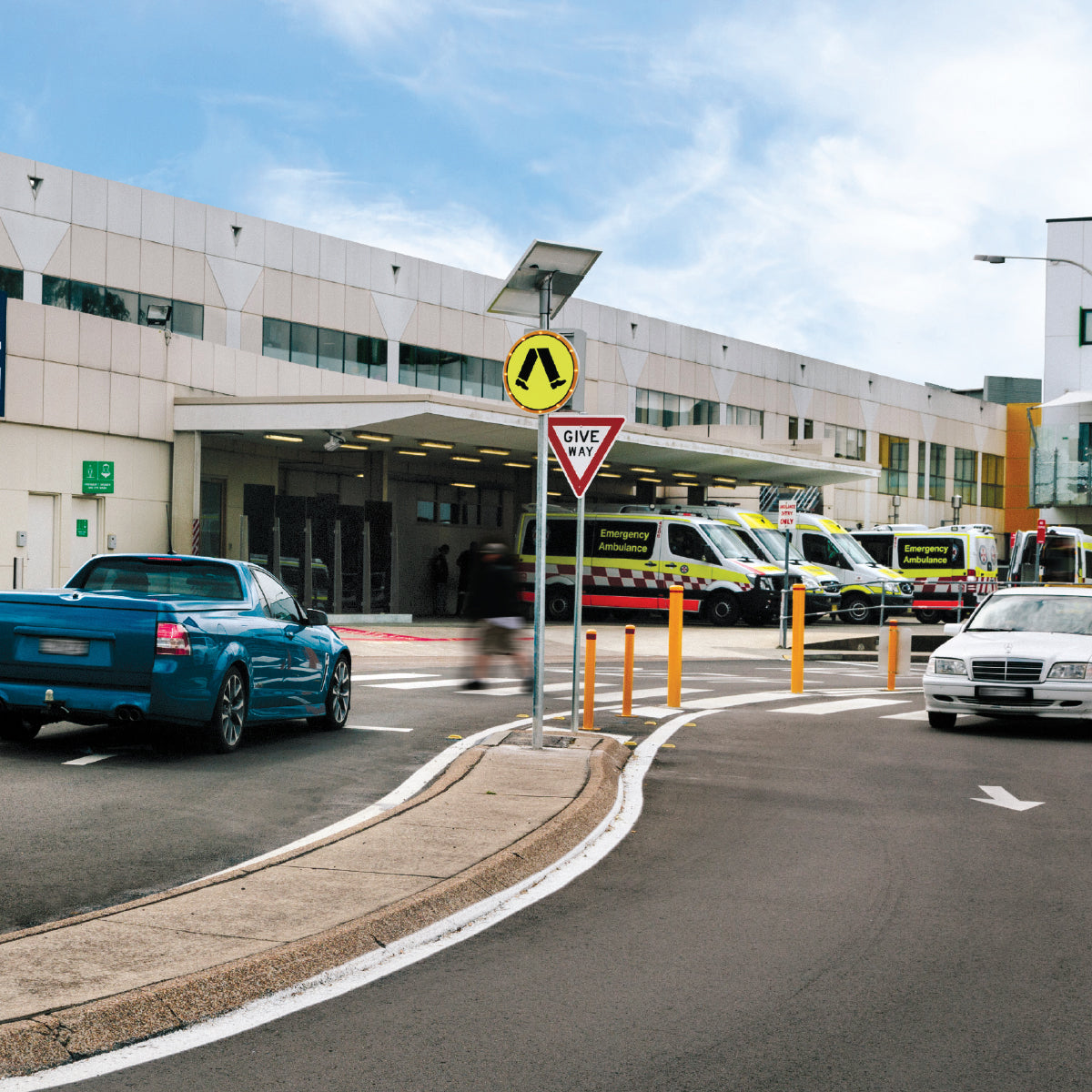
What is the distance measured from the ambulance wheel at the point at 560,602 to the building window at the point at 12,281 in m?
14.2

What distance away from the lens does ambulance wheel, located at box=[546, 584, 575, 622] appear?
3509 centimetres

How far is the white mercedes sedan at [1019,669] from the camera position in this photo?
13023mm

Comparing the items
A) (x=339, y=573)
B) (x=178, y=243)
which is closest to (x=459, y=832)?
(x=339, y=573)

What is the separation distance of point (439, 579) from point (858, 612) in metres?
12.7

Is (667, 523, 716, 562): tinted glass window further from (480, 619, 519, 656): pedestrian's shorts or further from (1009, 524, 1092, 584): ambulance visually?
(480, 619, 519, 656): pedestrian's shorts

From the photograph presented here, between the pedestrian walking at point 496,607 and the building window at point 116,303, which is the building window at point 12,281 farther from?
the pedestrian walking at point 496,607

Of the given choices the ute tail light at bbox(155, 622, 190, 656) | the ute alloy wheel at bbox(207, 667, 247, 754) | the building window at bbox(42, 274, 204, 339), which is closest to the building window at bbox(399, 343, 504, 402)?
the building window at bbox(42, 274, 204, 339)

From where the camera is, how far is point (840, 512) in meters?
60.4

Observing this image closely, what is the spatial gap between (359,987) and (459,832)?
244 cm

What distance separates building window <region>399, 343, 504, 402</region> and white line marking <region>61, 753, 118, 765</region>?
109 ft

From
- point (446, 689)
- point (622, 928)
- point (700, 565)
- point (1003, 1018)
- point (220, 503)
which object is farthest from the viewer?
point (220, 503)

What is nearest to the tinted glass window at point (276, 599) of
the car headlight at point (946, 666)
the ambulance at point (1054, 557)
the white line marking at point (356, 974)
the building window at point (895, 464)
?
the white line marking at point (356, 974)

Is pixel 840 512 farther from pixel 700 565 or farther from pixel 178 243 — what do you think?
pixel 178 243

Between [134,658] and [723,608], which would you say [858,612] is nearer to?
[723,608]
